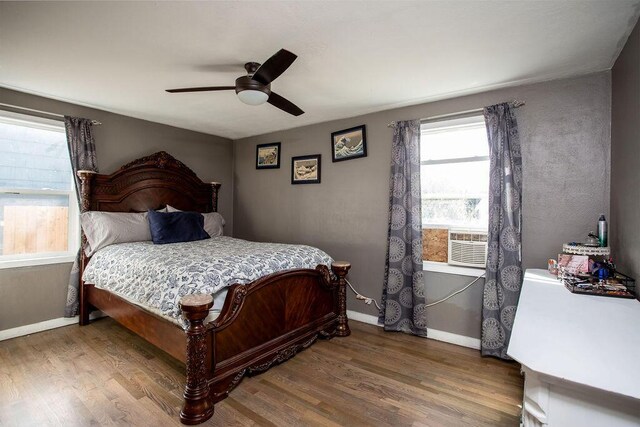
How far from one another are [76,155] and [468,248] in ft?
13.9

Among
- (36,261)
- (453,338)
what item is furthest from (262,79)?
(36,261)

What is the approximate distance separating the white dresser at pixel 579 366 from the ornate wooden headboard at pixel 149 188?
3.99 m

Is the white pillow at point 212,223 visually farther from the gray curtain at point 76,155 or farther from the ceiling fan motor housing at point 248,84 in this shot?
the ceiling fan motor housing at point 248,84

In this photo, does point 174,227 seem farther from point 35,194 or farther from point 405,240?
point 405,240

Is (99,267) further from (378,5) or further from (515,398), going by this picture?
(515,398)

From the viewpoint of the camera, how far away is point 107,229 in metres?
3.19

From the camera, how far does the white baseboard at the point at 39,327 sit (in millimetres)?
2922

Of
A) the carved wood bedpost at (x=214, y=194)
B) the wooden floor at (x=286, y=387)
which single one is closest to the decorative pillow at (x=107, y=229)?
the wooden floor at (x=286, y=387)

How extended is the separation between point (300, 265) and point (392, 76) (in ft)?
6.02

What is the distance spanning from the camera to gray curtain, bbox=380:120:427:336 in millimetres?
3037

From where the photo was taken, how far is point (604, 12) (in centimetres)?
169

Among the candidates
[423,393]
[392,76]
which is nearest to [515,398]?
[423,393]

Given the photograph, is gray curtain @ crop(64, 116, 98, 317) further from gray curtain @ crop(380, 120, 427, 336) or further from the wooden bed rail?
gray curtain @ crop(380, 120, 427, 336)

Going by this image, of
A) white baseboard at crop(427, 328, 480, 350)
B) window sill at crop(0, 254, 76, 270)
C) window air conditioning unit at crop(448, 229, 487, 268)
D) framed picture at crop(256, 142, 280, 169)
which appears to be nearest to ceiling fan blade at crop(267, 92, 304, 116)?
framed picture at crop(256, 142, 280, 169)
